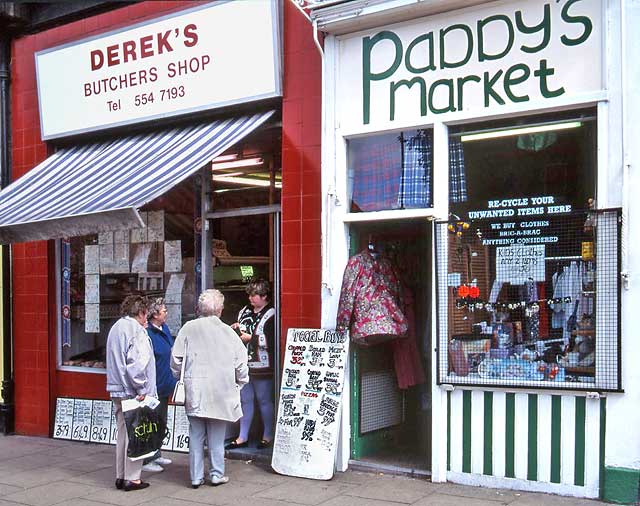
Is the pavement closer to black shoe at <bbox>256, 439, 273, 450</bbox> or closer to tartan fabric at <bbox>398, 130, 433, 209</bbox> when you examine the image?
black shoe at <bbox>256, 439, 273, 450</bbox>

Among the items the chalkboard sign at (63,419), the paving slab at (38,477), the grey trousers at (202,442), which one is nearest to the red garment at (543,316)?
the grey trousers at (202,442)

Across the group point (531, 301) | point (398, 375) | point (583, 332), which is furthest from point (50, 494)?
point (583, 332)

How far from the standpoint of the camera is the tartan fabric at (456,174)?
6.83 meters

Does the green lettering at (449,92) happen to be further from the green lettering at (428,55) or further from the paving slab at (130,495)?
the paving slab at (130,495)

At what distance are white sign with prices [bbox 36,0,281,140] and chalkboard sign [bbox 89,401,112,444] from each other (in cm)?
330

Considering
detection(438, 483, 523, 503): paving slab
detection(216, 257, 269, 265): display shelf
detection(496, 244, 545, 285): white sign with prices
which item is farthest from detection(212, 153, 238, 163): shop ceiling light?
detection(438, 483, 523, 503): paving slab

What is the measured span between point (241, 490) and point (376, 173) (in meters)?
3.11

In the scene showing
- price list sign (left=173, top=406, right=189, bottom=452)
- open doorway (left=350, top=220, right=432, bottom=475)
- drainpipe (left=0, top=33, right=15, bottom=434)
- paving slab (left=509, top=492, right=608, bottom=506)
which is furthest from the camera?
drainpipe (left=0, top=33, right=15, bottom=434)

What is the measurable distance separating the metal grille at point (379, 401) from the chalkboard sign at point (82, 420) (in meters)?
3.57

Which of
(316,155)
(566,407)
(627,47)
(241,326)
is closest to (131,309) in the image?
(241,326)

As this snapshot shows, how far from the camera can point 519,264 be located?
21.1ft

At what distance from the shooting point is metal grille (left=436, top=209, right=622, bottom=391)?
236 inches

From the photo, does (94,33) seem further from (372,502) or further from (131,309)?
(372,502)

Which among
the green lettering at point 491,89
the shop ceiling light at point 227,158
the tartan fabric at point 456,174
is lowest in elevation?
the tartan fabric at point 456,174
